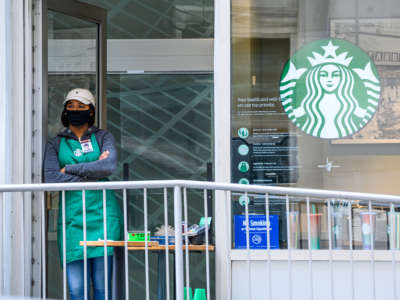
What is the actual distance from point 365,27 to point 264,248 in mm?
1597

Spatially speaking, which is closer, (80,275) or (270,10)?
(80,275)

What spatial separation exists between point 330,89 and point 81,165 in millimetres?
1693

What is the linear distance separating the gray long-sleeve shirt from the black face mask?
0.07 meters

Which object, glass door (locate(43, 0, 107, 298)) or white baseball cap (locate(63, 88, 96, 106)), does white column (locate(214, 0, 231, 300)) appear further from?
glass door (locate(43, 0, 107, 298))

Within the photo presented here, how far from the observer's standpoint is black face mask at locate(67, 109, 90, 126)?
435cm

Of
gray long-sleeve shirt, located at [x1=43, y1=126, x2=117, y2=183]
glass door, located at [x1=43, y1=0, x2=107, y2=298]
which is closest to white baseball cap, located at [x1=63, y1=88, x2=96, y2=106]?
gray long-sleeve shirt, located at [x1=43, y1=126, x2=117, y2=183]

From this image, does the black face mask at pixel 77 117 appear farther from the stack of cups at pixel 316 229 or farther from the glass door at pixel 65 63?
the stack of cups at pixel 316 229

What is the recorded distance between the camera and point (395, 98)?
4.45 m

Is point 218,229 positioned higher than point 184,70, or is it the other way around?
point 184,70

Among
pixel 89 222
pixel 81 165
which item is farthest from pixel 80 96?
pixel 89 222

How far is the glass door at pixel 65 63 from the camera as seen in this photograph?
4.61 meters

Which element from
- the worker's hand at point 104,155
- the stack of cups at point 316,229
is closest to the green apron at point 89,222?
the worker's hand at point 104,155

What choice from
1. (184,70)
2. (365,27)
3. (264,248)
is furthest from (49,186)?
(184,70)

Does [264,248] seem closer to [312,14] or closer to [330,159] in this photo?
[330,159]
